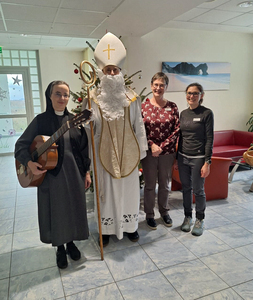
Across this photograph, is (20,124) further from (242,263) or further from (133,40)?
(242,263)

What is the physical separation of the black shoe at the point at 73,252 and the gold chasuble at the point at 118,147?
720 millimetres

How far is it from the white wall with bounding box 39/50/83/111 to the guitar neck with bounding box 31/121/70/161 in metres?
5.17

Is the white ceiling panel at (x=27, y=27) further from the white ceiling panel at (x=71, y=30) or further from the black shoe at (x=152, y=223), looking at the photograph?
the black shoe at (x=152, y=223)

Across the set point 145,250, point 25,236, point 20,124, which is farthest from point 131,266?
point 20,124

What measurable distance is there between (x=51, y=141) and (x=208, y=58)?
4438mm

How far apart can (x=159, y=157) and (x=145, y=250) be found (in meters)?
0.88

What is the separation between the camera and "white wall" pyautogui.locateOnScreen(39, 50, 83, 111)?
6379 millimetres

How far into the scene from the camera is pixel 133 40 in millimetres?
4426

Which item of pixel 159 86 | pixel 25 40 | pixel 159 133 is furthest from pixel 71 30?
pixel 159 133

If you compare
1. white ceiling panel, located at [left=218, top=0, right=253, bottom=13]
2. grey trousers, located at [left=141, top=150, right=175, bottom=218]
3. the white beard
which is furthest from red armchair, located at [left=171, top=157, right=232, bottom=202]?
white ceiling panel, located at [left=218, top=0, right=253, bottom=13]

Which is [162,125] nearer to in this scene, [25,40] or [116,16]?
[116,16]

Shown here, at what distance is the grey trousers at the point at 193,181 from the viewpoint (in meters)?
2.35

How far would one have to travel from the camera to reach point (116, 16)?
3387mm

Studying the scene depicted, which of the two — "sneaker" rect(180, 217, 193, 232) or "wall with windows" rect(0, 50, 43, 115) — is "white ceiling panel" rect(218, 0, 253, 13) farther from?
"wall with windows" rect(0, 50, 43, 115)
